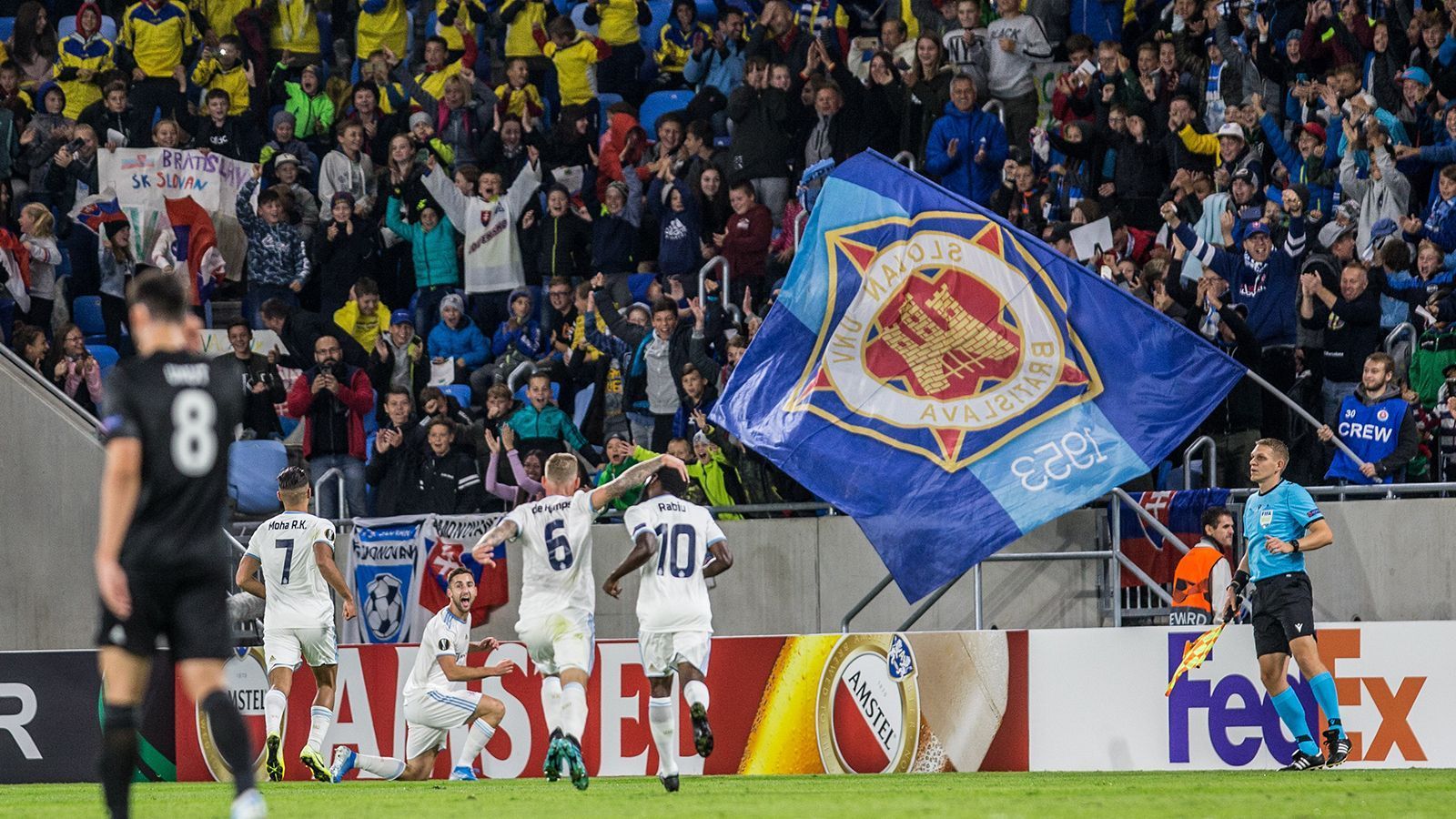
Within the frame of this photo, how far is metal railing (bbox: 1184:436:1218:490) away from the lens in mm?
16344

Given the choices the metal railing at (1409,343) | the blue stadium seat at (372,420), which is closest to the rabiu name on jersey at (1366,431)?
the metal railing at (1409,343)

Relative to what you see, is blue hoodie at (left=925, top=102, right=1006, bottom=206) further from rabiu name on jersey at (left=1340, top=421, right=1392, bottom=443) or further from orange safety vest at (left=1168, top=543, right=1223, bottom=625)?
orange safety vest at (left=1168, top=543, right=1223, bottom=625)

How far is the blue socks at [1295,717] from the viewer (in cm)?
1359

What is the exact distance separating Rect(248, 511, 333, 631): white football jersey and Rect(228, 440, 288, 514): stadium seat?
14.0 feet

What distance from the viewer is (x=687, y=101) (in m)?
22.9

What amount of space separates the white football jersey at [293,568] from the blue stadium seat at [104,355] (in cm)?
678

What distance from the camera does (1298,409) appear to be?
1617 cm

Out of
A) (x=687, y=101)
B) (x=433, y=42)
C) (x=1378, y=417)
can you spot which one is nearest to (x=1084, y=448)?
(x=1378, y=417)

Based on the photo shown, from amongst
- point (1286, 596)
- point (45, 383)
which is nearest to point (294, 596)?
point (45, 383)

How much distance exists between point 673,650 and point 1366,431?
19.7 feet

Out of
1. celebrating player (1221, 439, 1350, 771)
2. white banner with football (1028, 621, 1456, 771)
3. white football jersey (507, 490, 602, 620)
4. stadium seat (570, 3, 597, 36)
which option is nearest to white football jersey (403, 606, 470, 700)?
white football jersey (507, 490, 602, 620)

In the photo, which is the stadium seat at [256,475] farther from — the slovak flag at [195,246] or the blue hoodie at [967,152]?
the blue hoodie at [967,152]

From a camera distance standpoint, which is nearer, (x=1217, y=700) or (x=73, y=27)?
(x=1217, y=700)

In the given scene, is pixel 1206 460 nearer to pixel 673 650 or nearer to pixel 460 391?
pixel 673 650
